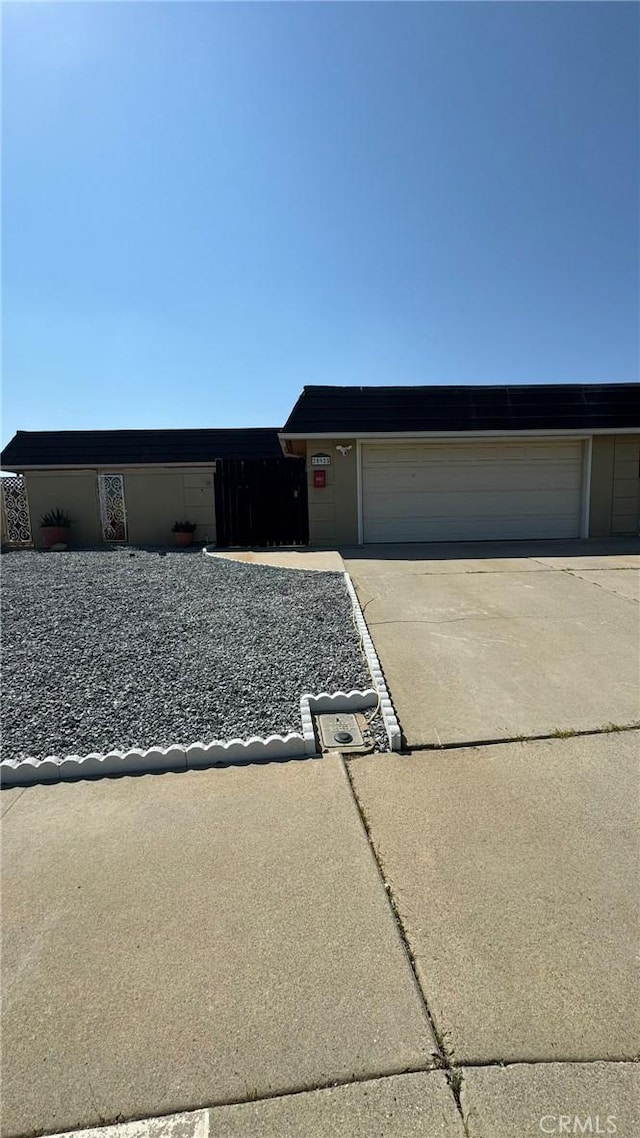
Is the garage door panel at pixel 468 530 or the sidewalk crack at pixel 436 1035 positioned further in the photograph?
the garage door panel at pixel 468 530

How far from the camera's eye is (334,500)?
11141mm

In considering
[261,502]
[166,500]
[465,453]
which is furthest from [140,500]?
[465,453]

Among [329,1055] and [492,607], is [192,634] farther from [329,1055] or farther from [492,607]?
[329,1055]

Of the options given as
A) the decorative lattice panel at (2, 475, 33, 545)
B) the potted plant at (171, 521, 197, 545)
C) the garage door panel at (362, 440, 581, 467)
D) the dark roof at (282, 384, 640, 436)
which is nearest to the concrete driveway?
the garage door panel at (362, 440, 581, 467)

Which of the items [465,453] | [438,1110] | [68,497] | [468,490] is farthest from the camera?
[68,497]

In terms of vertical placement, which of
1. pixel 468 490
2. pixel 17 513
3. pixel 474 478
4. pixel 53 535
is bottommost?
pixel 53 535

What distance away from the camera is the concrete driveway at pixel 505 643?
11.5 ft

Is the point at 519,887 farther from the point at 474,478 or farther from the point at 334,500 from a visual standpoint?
the point at 474,478

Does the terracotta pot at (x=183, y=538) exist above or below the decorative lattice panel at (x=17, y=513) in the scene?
below

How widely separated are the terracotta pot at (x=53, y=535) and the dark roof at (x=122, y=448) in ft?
5.27

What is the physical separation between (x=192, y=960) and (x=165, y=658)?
3017 millimetres

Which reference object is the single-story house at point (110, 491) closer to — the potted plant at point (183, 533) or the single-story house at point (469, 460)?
the potted plant at point (183, 533)

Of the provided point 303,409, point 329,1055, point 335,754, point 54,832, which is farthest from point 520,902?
point 303,409

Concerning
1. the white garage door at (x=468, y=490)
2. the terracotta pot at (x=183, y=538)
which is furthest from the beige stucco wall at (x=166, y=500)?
the white garage door at (x=468, y=490)
